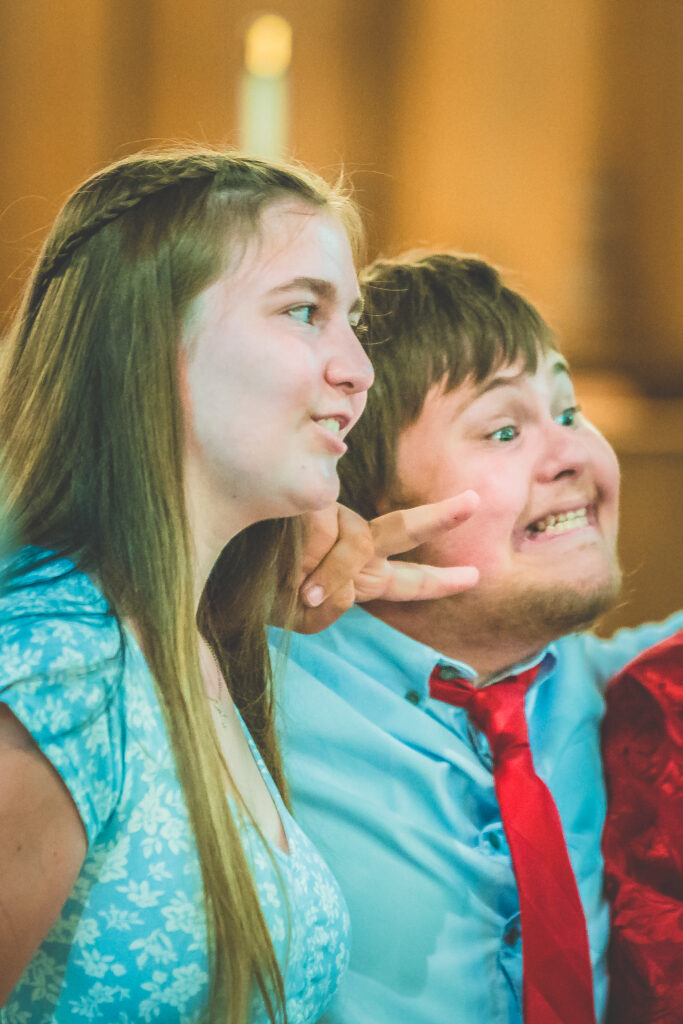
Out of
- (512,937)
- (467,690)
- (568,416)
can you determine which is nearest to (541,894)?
(512,937)

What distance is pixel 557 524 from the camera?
85 cm

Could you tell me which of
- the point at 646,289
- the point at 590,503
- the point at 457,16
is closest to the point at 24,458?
the point at 590,503

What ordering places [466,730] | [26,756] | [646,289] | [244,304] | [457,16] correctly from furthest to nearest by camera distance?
[646,289]
[457,16]
[466,730]
[244,304]
[26,756]

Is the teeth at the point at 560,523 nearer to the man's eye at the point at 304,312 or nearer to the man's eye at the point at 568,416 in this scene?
the man's eye at the point at 568,416

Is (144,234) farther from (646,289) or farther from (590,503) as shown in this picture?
(646,289)

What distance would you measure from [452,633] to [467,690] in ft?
0.16

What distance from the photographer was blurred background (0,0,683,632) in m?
0.88

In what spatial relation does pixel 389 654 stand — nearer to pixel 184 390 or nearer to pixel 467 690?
pixel 467 690

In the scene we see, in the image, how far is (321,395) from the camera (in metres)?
0.61

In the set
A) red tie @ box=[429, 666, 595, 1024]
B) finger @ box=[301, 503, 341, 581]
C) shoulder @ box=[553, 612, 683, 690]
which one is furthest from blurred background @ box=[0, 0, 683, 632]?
red tie @ box=[429, 666, 595, 1024]

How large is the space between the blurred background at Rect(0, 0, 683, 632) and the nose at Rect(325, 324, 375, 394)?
0.20 metres

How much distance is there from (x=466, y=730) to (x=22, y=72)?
64 cm

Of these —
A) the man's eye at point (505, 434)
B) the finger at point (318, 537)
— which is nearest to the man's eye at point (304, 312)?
the finger at point (318, 537)

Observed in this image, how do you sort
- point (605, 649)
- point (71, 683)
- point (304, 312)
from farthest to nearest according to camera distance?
point (605, 649)
point (304, 312)
point (71, 683)
